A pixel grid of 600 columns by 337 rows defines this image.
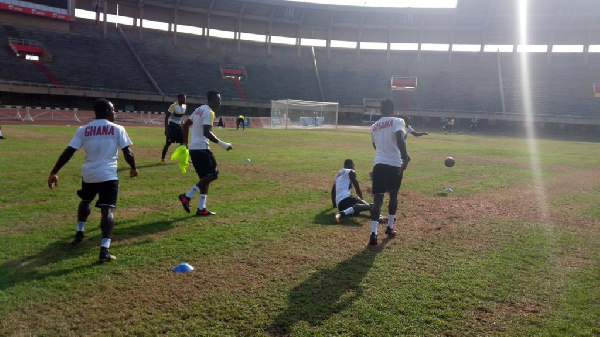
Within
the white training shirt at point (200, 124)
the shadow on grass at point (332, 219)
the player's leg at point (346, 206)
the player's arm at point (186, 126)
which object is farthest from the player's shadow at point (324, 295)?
the player's arm at point (186, 126)

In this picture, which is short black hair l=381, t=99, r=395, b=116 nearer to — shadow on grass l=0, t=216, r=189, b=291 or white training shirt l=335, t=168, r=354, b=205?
white training shirt l=335, t=168, r=354, b=205

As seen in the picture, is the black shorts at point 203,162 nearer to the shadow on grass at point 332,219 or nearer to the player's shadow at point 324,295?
the shadow on grass at point 332,219

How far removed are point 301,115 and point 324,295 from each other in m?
39.8

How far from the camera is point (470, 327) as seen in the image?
3799 millimetres

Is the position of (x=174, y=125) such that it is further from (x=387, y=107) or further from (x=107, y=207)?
(x=387, y=107)

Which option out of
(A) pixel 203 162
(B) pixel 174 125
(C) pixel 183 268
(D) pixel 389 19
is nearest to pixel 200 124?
(A) pixel 203 162

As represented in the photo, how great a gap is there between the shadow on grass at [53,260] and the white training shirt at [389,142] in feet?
11.7

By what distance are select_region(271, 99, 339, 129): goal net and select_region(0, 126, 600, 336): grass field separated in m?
31.9

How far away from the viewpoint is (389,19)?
57469 mm

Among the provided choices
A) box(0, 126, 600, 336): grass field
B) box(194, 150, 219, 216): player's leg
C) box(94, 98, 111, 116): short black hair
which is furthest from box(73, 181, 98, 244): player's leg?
box(194, 150, 219, 216): player's leg

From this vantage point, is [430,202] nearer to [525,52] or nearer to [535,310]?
[535,310]

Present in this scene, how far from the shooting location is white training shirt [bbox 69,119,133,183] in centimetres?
523

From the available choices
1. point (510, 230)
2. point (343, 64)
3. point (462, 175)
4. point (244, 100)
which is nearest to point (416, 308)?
point (510, 230)

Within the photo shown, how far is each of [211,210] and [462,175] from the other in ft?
28.3
